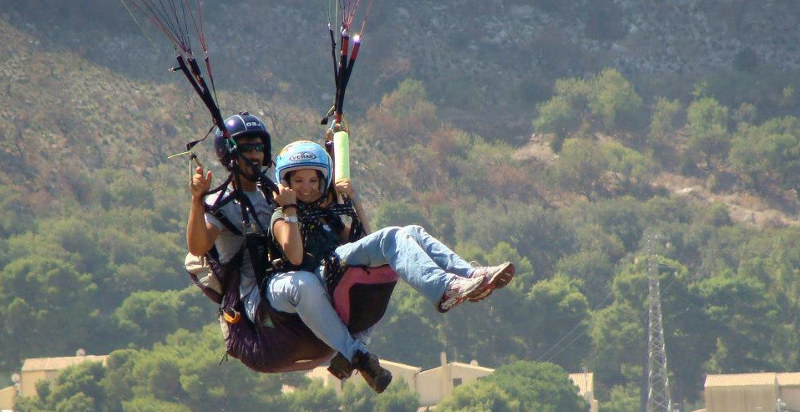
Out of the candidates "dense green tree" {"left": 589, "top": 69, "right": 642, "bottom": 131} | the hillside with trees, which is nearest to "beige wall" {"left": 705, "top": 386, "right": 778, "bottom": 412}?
the hillside with trees

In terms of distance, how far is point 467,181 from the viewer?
98.1 metres

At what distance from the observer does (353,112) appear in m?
101

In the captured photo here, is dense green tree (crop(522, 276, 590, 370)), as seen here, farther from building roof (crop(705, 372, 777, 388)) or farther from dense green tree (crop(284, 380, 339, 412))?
dense green tree (crop(284, 380, 339, 412))

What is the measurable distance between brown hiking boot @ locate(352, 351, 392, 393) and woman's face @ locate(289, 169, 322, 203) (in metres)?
0.95

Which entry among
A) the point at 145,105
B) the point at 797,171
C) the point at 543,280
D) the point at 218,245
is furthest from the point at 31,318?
the point at 218,245

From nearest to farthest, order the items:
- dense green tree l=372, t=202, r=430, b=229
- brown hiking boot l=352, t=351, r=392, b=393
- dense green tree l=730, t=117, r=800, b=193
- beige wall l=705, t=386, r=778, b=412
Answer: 1. brown hiking boot l=352, t=351, r=392, b=393
2. beige wall l=705, t=386, r=778, b=412
3. dense green tree l=372, t=202, r=430, b=229
4. dense green tree l=730, t=117, r=800, b=193

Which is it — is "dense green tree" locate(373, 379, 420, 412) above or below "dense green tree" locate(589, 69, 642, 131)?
below

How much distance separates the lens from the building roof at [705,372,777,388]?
216 ft

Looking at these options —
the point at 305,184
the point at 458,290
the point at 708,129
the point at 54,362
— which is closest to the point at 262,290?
the point at 305,184

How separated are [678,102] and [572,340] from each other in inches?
968

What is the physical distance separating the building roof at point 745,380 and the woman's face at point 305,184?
57125 millimetres

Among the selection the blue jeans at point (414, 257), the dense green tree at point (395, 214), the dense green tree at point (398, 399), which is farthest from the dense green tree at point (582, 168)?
the blue jeans at point (414, 257)

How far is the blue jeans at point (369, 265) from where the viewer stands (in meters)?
9.16

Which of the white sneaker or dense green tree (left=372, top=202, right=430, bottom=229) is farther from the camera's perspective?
dense green tree (left=372, top=202, right=430, bottom=229)
